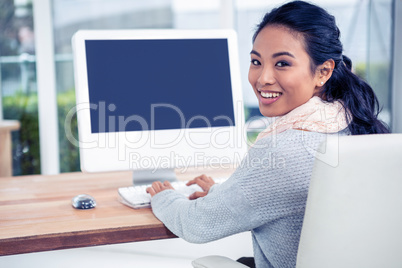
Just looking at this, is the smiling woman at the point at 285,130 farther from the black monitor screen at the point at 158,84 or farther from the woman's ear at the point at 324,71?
the black monitor screen at the point at 158,84

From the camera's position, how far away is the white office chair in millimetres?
881

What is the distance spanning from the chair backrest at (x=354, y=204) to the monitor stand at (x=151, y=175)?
2.81 ft

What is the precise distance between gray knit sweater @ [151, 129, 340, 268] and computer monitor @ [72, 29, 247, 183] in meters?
0.46

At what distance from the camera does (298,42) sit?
123cm

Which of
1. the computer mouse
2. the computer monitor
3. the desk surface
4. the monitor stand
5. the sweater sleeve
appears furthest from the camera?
the monitor stand

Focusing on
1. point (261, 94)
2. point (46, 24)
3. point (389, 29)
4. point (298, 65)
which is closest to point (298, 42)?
point (298, 65)

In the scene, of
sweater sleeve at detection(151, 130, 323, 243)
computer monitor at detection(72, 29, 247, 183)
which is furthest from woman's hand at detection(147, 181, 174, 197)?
sweater sleeve at detection(151, 130, 323, 243)

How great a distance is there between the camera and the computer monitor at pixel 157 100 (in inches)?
61.7

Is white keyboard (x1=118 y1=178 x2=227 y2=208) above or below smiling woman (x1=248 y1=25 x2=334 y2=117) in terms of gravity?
below

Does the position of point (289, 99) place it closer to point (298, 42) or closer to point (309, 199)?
point (298, 42)

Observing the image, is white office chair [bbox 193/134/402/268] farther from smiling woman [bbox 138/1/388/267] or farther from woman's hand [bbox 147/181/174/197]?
woman's hand [bbox 147/181/174/197]

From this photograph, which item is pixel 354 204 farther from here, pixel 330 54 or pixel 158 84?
pixel 158 84

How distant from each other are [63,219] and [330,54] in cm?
86

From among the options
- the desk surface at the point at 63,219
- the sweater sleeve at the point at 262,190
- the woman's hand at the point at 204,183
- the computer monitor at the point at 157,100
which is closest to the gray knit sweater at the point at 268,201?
the sweater sleeve at the point at 262,190
